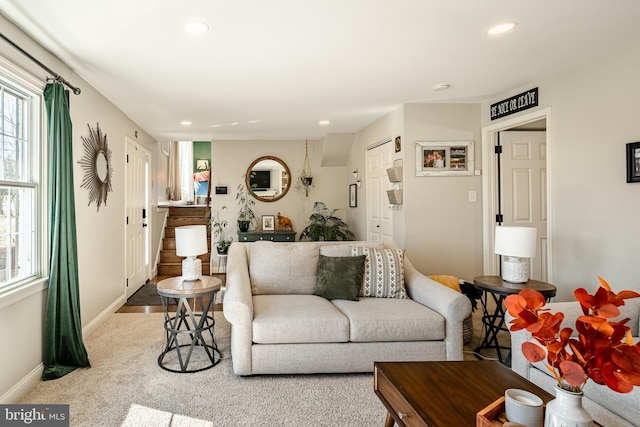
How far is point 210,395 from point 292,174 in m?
4.71

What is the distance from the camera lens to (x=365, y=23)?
2309 millimetres

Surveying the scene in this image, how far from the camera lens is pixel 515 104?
3707mm

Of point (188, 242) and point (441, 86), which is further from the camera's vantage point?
point (441, 86)

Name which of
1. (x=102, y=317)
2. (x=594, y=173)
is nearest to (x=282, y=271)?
(x=102, y=317)

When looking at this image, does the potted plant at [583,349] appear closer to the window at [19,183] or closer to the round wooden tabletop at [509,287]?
the round wooden tabletop at [509,287]

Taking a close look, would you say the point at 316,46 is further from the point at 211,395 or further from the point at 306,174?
the point at 306,174

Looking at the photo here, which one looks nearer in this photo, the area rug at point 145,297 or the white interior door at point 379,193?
the area rug at point 145,297

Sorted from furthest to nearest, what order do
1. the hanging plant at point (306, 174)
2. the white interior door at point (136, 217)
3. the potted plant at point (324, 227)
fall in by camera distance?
the hanging plant at point (306, 174)
the potted plant at point (324, 227)
the white interior door at point (136, 217)

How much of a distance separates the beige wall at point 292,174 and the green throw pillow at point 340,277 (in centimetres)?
357

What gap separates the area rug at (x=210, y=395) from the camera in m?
2.10

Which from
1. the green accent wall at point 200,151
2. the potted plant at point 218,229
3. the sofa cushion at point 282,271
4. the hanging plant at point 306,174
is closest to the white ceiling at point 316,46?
the sofa cushion at point 282,271

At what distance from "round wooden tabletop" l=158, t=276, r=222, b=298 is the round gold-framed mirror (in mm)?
3695

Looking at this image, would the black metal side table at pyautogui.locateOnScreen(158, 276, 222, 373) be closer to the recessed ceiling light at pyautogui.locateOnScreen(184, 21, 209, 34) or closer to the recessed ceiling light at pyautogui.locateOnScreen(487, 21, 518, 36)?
the recessed ceiling light at pyautogui.locateOnScreen(184, 21, 209, 34)

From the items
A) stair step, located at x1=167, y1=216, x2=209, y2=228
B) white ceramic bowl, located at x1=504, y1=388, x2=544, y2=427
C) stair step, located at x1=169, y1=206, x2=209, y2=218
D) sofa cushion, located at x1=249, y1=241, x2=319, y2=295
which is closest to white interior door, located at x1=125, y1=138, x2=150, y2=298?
stair step, located at x1=167, y1=216, x2=209, y2=228
